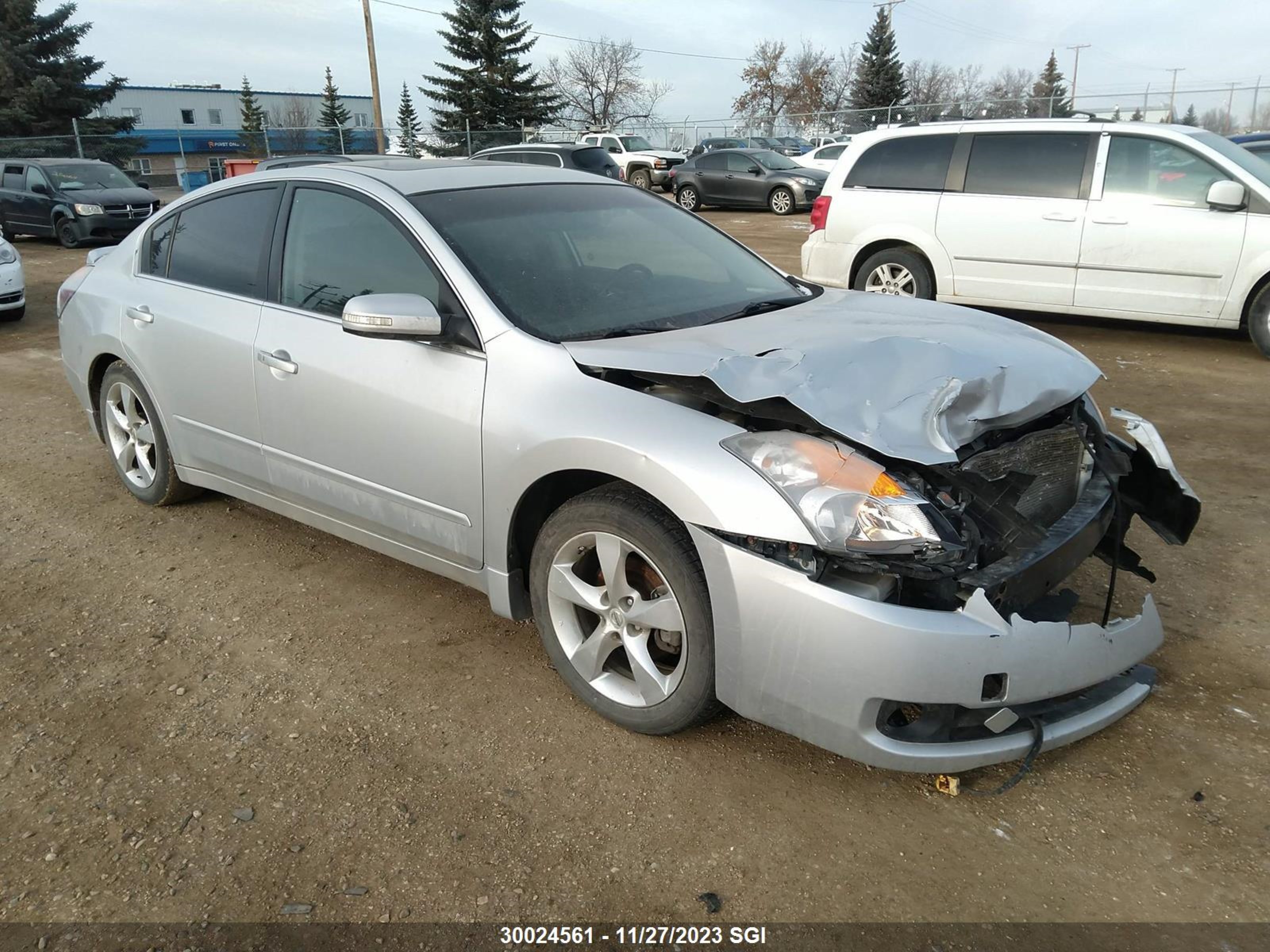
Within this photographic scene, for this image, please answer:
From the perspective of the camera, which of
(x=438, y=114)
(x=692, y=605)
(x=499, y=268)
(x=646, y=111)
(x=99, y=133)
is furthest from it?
(x=646, y=111)

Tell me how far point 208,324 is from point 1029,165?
6.97 metres

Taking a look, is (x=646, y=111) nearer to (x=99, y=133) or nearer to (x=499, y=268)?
(x=99, y=133)

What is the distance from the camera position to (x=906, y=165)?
877 centimetres

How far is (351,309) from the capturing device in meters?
3.07

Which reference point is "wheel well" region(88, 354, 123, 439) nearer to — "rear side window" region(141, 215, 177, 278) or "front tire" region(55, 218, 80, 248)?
"rear side window" region(141, 215, 177, 278)

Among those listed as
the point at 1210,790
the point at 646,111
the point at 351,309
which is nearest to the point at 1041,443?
the point at 1210,790

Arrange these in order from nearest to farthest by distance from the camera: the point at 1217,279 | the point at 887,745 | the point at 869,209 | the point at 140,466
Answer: the point at 887,745 < the point at 140,466 < the point at 1217,279 < the point at 869,209

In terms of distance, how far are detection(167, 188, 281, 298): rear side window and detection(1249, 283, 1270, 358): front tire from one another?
7.10 m

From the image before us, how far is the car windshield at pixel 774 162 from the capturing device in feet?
69.6

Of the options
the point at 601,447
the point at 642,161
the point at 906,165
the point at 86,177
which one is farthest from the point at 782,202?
the point at 601,447

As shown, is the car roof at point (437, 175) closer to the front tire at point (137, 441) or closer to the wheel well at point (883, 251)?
the front tire at point (137, 441)

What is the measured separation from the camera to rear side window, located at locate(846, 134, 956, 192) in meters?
8.59

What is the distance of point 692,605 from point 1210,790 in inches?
60.5

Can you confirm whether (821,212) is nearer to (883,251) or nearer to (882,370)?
(883,251)
